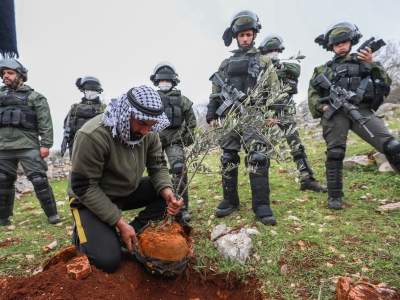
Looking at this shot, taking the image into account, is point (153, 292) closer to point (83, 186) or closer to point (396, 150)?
point (83, 186)

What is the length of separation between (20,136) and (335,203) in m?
4.50

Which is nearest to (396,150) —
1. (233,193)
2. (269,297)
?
(233,193)

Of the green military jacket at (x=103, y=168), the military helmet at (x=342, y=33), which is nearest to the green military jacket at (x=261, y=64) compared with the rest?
the military helmet at (x=342, y=33)

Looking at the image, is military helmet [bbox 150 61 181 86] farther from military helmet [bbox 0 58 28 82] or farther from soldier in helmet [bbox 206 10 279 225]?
military helmet [bbox 0 58 28 82]

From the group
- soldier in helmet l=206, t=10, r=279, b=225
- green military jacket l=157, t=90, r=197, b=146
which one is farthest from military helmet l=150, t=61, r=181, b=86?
soldier in helmet l=206, t=10, r=279, b=225

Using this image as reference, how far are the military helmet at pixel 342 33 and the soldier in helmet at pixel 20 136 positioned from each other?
4.32 meters

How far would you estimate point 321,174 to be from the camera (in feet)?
18.1

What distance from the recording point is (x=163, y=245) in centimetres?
219

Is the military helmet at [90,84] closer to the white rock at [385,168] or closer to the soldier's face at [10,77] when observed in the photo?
the soldier's face at [10,77]

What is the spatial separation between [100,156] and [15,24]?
5.23ft

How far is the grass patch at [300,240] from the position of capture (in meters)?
2.22

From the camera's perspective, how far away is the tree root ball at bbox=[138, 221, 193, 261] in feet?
7.19

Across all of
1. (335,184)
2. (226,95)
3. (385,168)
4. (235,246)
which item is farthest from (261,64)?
(385,168)

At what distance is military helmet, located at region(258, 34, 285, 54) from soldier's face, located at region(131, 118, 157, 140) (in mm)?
4071
